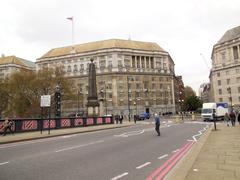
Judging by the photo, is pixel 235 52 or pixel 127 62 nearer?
pixel 235 52

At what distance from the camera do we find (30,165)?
939cm

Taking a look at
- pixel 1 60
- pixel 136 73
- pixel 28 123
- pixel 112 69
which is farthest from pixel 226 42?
pixel 1 60

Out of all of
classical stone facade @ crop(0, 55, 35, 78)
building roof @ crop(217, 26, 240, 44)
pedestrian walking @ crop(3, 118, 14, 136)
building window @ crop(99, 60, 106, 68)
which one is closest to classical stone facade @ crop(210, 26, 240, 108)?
building roof @ crop(217, 26, 240, 44)

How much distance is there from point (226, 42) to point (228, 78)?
14.8 metres

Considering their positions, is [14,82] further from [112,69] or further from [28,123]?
[112,69]

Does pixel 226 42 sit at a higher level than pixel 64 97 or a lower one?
higher

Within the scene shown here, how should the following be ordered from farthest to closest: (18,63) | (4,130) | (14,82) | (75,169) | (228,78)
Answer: (18,63)
(228,78)
(14,82)
(4,130)
(75,169)

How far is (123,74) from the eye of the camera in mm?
98875

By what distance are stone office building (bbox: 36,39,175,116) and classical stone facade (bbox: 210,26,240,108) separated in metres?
18.9

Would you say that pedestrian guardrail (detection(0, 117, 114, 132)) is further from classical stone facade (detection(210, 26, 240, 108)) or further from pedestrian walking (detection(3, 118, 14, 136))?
classical stone facade (detection(210, 26, 240, 108))

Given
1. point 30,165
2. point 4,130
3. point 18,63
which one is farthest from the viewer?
point 18,63

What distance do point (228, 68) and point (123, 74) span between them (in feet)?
131

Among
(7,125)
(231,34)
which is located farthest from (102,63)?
(7,125)

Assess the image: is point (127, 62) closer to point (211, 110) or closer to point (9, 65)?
point (9, 65)
